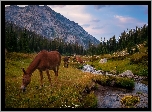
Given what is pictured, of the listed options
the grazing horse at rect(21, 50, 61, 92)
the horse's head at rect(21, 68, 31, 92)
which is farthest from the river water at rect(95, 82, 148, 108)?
the horse's head at rect(21, 68, 31, 92)

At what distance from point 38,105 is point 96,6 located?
5.12 meters

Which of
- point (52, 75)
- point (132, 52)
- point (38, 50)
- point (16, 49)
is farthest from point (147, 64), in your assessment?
point (16, 49)

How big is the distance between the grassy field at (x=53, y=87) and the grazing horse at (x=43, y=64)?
0.21m

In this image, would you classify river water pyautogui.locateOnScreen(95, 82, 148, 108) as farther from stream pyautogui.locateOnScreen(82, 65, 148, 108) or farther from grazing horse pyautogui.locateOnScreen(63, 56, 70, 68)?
grazing horse pyautogui.locateOnScreen(63, 56, 70, 68)

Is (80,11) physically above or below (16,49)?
above

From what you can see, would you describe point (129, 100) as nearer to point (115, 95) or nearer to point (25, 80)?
point (115, 95)

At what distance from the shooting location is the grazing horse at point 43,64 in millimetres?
11797

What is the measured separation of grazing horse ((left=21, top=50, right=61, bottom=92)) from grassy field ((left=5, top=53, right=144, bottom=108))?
0.68 feet

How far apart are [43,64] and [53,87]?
1.18m

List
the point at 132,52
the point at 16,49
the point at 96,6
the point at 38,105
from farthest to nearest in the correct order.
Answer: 1. the point at 132,52
2. the point at 16,49
3. the point at 96,6
4. the point at 38,105

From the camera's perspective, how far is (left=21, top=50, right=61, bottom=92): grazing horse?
11.8 meters

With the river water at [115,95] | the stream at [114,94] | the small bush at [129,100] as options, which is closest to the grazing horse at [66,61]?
the stream at [114,94]

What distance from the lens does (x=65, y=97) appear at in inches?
464

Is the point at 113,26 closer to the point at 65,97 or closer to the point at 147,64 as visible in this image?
the point at 147,64
